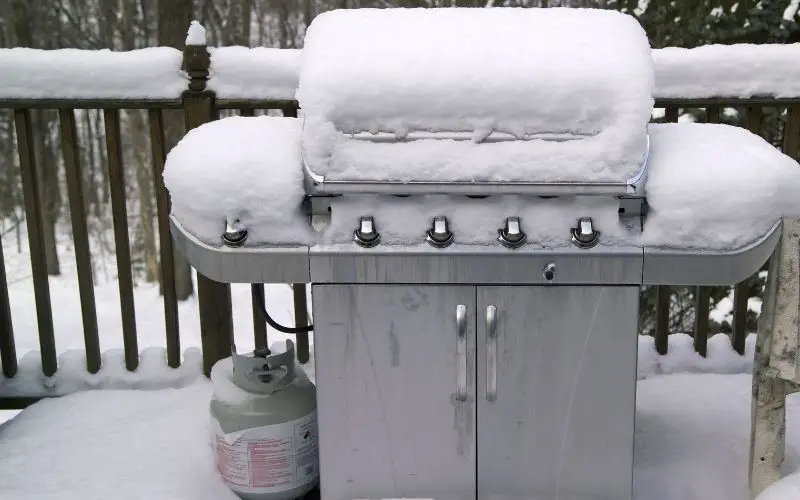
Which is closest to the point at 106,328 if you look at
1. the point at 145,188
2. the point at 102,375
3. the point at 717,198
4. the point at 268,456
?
the point at 145,188

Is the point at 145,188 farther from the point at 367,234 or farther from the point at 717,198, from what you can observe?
the point at 717,198

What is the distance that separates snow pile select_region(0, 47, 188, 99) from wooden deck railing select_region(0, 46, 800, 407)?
0.03m

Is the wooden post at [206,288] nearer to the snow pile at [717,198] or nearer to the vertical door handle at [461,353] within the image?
the vertical door handle at [461,353]

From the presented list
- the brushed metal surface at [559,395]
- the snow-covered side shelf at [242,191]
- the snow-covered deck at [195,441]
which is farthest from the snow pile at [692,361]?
the snow-covered side shelf at [242,191]


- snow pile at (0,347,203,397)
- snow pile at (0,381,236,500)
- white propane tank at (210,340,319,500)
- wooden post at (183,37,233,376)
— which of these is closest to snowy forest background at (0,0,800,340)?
snow pile at (0,347,203,397)

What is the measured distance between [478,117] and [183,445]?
154 centimetres

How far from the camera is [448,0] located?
6.92m

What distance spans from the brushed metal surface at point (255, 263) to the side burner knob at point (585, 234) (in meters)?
0.65

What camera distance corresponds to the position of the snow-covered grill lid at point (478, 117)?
73.1 inches

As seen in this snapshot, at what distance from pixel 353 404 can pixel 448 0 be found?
5531mm

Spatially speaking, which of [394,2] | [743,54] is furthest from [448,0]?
[743,54]

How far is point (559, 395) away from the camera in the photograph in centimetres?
203

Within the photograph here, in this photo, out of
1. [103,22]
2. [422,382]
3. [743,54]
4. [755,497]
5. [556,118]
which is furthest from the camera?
[103,22]

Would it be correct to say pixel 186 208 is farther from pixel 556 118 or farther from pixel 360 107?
pixel 556 118
